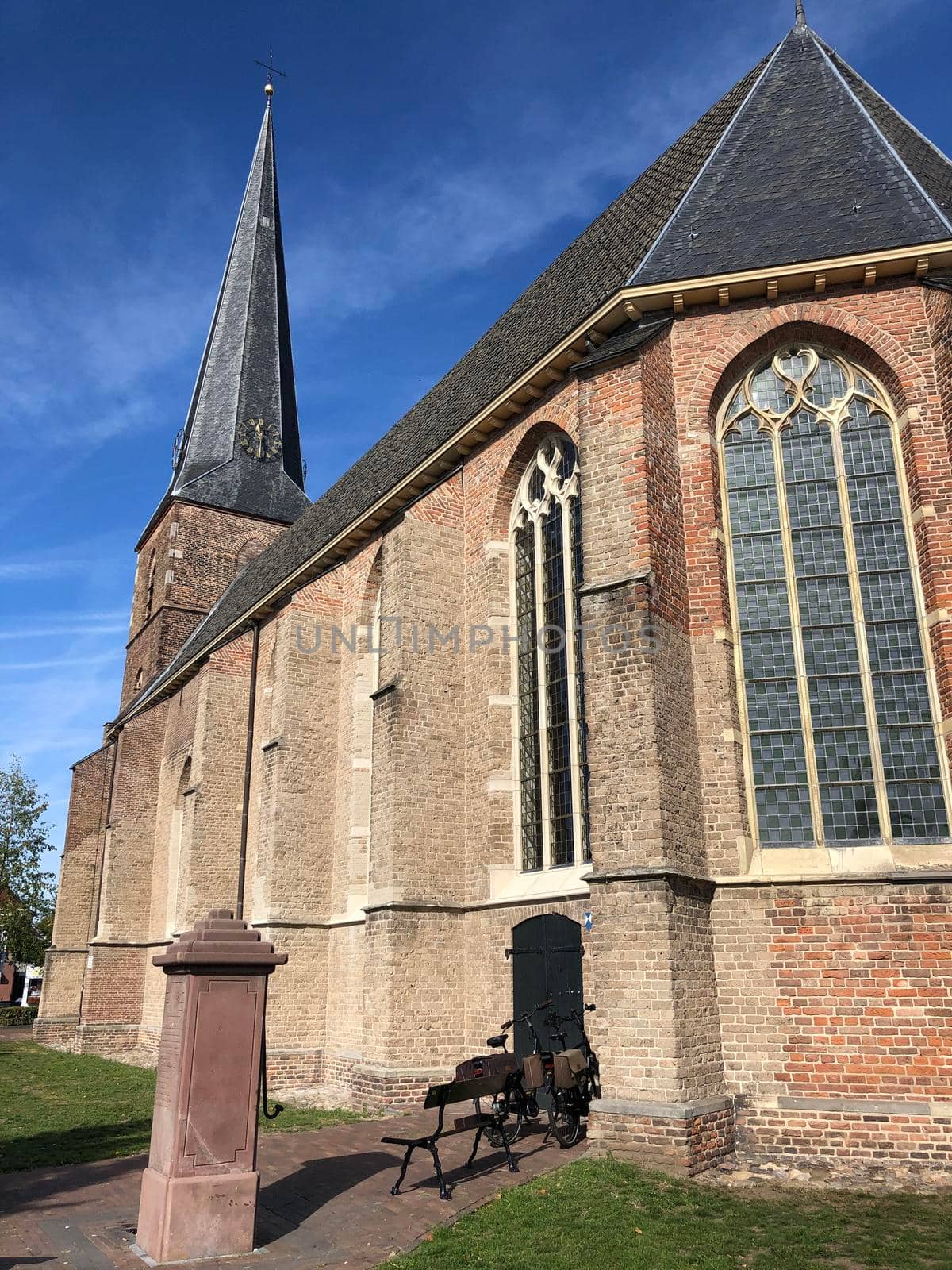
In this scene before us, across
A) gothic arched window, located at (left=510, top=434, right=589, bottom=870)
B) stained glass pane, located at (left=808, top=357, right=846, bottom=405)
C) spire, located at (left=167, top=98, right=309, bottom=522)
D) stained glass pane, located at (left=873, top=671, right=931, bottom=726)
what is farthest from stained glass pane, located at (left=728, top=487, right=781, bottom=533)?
spire, located at (left=167, top=98, right=309, bottom=522)

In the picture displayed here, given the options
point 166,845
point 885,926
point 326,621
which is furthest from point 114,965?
point 885,926

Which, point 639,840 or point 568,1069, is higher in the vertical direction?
point 639,840

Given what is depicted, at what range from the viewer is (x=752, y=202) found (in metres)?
12.3

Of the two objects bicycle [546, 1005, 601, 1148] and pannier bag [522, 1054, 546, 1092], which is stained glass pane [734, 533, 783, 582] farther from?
pannier bag [522, 1054, 546, 1092]

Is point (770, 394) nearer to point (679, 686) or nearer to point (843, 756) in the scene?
point (679, 686)

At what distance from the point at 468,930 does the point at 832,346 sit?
28.3ft

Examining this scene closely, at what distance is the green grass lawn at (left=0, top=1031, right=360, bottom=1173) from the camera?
10.2m

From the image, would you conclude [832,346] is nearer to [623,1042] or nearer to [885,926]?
[885,926]

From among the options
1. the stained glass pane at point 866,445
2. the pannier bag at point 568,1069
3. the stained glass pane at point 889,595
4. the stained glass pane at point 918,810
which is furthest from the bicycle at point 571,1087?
the stained glass pane at point 866,445

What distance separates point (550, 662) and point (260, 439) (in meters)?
24.9

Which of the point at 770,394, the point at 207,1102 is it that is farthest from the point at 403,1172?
the point at 770,394

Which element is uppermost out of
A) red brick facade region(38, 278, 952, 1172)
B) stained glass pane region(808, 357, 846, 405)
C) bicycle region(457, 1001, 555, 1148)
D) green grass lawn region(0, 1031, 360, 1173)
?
stained glass pane region(808, 357, 846, 405)

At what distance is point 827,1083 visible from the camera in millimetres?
8875

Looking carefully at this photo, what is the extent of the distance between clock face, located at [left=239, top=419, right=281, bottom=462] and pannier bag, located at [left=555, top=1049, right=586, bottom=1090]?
28.6 metres
